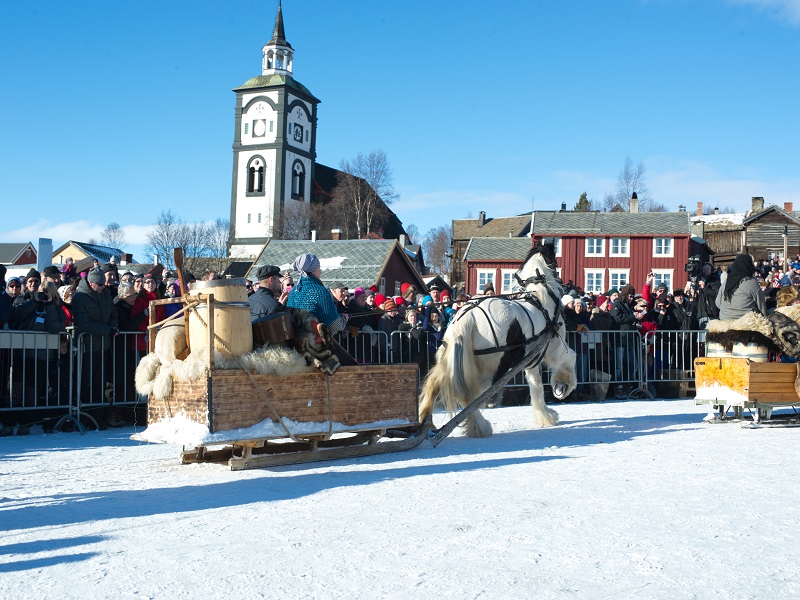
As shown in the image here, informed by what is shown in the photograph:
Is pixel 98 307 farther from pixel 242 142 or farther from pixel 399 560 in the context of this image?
pixel 242 142

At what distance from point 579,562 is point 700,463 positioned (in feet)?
12.2

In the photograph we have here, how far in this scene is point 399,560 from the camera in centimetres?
471

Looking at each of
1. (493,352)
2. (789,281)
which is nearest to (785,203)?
(789,281)

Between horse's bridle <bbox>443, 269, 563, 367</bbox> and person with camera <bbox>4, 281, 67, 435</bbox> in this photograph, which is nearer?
horse's bridle <bbox>443, 269, 563, 367</bbox>

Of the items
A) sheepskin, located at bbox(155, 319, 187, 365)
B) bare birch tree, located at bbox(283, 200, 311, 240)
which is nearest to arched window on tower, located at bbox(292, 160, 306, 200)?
bare birch tree, located at bbox(283, 200, 311, 240)

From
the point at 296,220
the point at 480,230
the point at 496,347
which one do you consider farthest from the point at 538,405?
the point at 480,230

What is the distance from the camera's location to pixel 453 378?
371 inches

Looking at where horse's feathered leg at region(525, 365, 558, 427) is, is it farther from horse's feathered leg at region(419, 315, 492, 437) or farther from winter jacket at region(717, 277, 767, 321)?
winter jacket at region(717, 277, 767, 321)

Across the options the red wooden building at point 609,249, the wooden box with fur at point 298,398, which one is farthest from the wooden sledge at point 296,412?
the red wooden building at point 609,249

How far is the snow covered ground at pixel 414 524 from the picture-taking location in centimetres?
433

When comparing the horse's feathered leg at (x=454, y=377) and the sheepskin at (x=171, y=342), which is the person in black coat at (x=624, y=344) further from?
the sheepskin at (x=171, y=342)

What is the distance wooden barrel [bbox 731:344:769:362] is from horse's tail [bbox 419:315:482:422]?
3882 mm

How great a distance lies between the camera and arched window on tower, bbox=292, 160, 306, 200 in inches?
3470

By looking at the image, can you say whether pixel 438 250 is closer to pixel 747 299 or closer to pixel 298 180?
pixel 298 180
